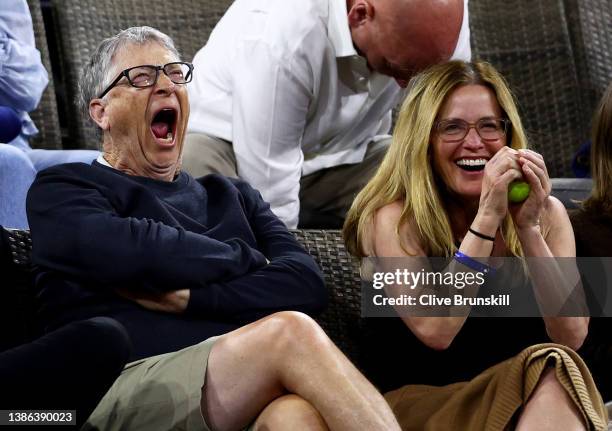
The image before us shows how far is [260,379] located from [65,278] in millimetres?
430

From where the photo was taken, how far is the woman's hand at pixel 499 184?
2.19 metres

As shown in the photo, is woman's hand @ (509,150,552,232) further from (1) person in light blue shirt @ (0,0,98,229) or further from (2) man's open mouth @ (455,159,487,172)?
(1) person in light blue shirt @ (0,0,98,229)

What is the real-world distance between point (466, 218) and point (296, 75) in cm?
77

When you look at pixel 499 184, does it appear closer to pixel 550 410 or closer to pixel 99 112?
pixel 550 410

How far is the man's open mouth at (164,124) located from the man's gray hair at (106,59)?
114 mm

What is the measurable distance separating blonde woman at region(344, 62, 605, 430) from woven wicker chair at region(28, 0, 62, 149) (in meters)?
1.10

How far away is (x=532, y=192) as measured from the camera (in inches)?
87.4

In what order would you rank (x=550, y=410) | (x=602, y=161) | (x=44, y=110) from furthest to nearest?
(x=44, y=110)
(x=602, y=161)
(x=550, y=410)

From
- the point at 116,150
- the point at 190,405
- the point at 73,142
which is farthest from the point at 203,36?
the point at 190,405

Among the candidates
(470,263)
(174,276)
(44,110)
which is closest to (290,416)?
(174,276)

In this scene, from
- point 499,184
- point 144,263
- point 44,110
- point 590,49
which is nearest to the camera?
point 144,263

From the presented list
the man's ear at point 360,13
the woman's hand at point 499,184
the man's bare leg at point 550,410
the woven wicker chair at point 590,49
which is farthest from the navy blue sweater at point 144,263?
the woven wicker chair at point 590,49

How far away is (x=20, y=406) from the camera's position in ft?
5.61

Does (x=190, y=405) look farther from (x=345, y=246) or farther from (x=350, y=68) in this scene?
A: (x=350, y=68)
